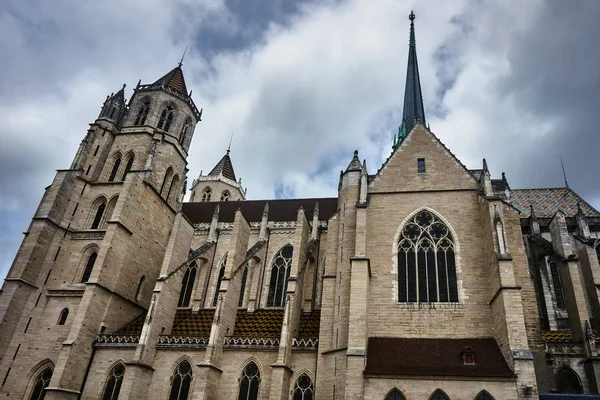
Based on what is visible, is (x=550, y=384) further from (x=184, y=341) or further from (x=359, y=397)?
(x=184, y=341)

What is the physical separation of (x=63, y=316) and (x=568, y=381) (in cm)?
2478

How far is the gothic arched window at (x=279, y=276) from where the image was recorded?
25.0 metres

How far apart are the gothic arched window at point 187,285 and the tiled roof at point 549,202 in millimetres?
21692

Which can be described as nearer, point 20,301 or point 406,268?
point 406,268

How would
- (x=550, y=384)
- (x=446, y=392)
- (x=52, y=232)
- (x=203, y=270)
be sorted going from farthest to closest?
(x=203, y=270) → (x=52, y=232) → (x=550, y=384) → (x=446, y=392)

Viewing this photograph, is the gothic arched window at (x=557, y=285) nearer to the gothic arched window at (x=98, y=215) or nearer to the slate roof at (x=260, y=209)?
the slate roof at (x=260, y=209)

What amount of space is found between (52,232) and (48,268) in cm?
206

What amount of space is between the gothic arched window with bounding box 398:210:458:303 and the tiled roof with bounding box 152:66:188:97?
2124 centimetres

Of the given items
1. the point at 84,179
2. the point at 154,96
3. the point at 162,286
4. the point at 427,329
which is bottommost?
the point at 427,329

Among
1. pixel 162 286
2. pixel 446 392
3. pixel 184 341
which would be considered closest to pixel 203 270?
pixel 162 286

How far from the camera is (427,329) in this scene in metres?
17.7

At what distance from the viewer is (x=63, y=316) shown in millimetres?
22469

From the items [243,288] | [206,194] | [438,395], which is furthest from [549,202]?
[206,194]

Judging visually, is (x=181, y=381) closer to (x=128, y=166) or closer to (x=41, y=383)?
(x=41, y=383)
